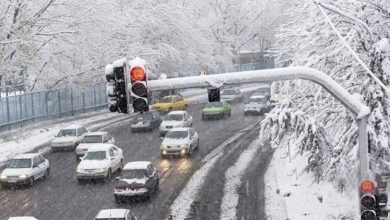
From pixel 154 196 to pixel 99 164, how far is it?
152 inches

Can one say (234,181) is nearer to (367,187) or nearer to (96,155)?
(96,155)

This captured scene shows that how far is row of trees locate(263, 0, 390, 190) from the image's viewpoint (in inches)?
749

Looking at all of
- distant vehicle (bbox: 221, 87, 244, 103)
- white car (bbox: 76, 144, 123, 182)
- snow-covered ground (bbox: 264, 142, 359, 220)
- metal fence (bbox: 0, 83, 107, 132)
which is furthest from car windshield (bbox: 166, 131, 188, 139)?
distant vehicle (bbox: 221, 87, 244, 103)

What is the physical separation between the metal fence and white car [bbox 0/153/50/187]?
616 inches

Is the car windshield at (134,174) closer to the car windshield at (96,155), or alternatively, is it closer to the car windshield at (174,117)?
the car windshield at (96,155)

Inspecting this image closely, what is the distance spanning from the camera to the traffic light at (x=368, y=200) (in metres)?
8.22

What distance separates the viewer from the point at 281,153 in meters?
33.8

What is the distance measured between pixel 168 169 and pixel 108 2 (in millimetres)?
22293

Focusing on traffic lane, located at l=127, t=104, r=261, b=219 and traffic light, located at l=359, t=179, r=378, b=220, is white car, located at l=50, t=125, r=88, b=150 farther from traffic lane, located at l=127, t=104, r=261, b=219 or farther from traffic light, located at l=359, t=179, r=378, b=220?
traffic light, located at l=359, t=179, r=378, b=220

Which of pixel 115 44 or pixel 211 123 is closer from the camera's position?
pixel 211 123

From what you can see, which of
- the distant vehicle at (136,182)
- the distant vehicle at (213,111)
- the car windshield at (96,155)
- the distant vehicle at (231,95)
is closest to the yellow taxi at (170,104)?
the distant vehicle at (213,111)

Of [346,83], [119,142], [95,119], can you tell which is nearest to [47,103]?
[95,119]

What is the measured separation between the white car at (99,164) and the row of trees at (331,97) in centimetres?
827

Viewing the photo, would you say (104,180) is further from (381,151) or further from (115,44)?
(115,44)
